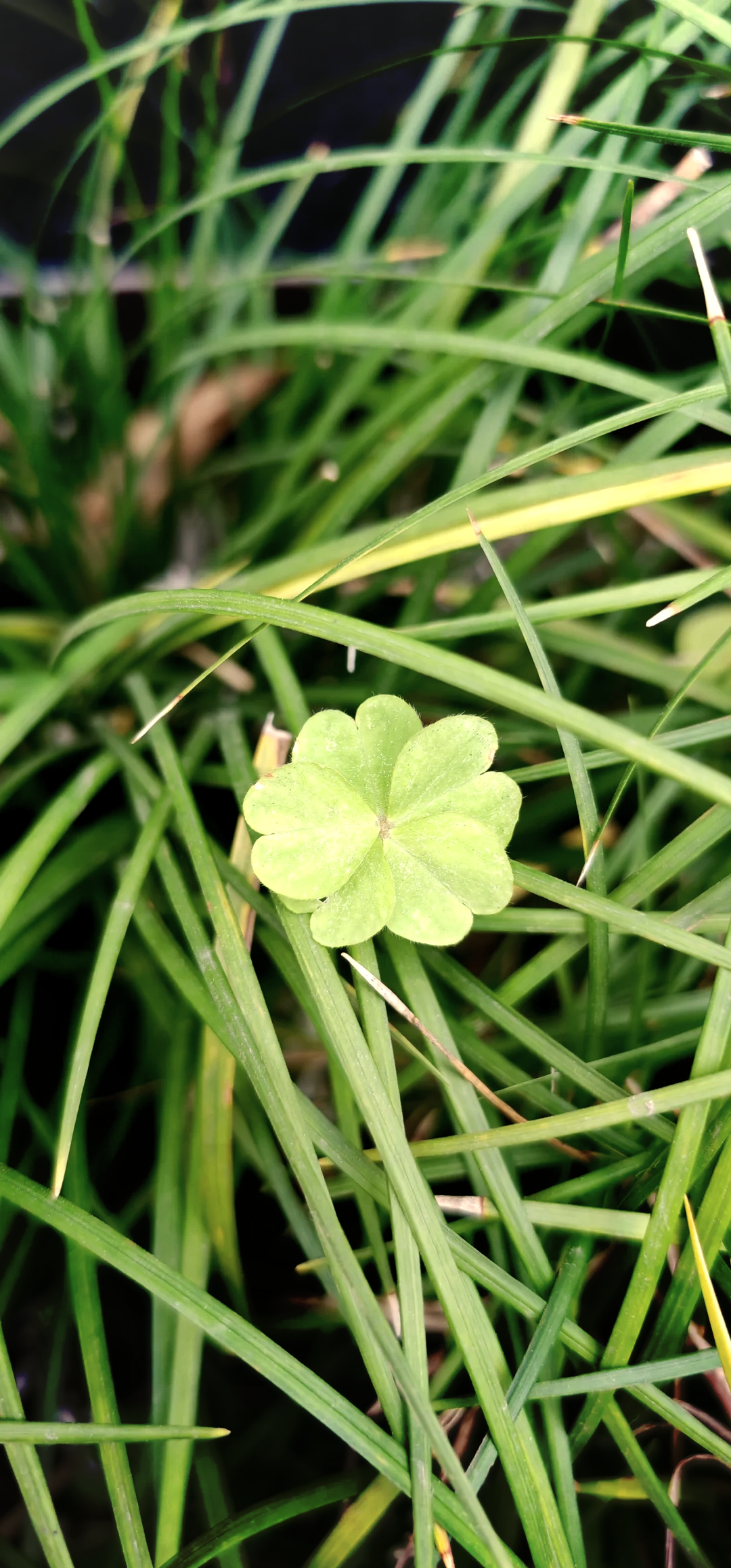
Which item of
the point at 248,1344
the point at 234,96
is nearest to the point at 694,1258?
the point at 248,1344

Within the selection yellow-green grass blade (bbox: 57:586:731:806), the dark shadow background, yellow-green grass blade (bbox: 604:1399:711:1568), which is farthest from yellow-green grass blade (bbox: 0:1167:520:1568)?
the dark shadow background

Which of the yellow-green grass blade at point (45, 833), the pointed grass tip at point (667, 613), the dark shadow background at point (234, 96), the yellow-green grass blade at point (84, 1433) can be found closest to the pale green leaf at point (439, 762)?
the pointed grass tip at point (667, 613)

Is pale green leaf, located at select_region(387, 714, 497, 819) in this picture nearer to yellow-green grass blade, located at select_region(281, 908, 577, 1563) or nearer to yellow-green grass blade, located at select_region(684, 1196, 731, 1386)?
yellow-green grass blade, located at select_region(281, 908, 577, 1563)

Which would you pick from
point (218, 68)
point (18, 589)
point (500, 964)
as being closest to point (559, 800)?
point (500, 964)

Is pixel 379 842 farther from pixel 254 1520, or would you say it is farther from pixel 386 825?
pixel 254 1520

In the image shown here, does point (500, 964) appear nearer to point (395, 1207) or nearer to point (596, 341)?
A: point (395, 1207)

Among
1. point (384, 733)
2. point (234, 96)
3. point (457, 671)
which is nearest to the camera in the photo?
point (457, 671)
